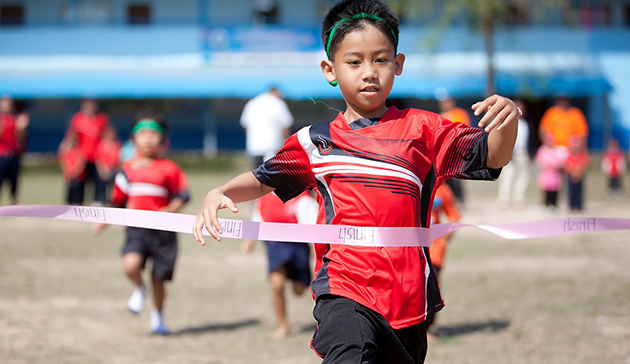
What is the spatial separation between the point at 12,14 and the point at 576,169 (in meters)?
27.6

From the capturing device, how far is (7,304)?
22.6 feet

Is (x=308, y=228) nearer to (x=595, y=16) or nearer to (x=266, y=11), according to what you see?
(x=266, y=11)

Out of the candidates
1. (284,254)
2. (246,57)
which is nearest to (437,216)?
(284,254)

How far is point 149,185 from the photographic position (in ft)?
19.8

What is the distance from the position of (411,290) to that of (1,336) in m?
4.33

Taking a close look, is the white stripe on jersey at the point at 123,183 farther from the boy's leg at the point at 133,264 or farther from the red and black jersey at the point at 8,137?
the red and black jersey at the point at 8,137

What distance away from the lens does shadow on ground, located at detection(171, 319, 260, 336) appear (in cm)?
602

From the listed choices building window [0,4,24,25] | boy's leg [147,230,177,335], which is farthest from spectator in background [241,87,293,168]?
building window [0,4,24,25]

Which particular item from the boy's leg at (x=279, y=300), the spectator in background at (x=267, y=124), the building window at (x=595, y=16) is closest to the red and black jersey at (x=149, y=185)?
the boy's leg at (x=279, y=300)

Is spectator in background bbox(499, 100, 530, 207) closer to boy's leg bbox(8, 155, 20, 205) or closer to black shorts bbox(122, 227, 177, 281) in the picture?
boy's leg bbox(8, 155, 20, 205)

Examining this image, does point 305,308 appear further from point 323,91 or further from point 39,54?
point 39,54

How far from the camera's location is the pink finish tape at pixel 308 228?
2.84 metres

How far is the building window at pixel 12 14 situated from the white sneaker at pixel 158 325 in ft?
96.9

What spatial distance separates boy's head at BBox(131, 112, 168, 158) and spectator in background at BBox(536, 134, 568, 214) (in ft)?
29.6
